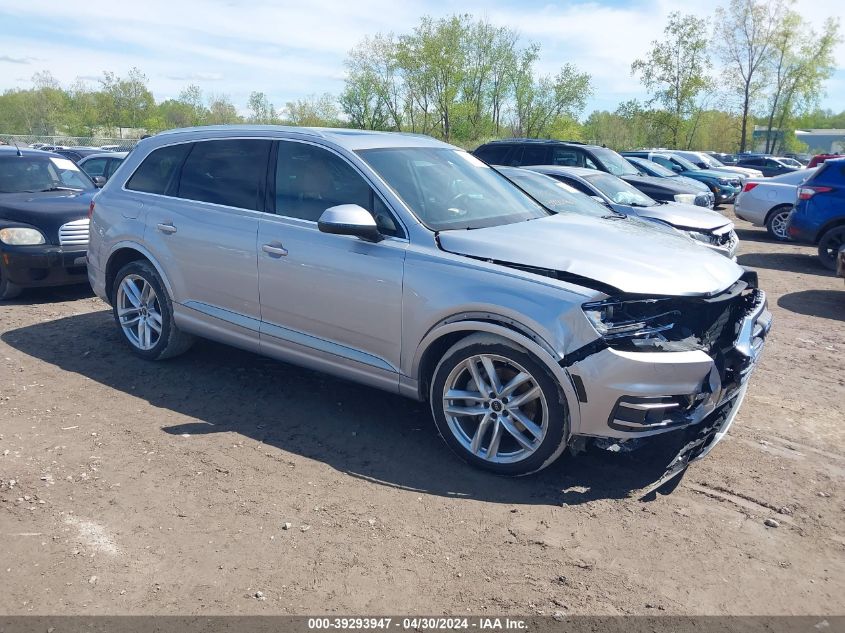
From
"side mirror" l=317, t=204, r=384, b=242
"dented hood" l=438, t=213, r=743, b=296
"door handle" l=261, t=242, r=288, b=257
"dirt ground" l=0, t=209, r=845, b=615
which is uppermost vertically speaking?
"side mirror" l=317, t=204, r=384, b=242

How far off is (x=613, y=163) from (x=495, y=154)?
2.23m

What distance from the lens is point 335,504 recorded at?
3656 millimetres

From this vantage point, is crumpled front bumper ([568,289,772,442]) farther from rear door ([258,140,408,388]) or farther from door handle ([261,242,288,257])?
door handle ([261,242,288,257])

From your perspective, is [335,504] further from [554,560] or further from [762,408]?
[762,408]

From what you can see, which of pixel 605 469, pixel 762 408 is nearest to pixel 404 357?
pixel 605 469

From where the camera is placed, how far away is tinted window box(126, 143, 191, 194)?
5590mm

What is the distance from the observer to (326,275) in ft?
14.5

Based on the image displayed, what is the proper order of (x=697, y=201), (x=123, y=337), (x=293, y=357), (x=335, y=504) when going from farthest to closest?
(x=697, y=201), (x=123, y=337), (x=293, y=357), (x=335, y=504)

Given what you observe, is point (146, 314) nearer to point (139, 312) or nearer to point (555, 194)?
point (139, 312)

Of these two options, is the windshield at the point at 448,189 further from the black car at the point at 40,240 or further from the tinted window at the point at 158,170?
the black car at the point at 40,240

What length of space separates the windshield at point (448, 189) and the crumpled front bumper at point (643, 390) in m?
1.37

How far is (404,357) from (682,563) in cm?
188

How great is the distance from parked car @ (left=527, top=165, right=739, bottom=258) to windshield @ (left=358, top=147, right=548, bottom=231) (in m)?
4.54

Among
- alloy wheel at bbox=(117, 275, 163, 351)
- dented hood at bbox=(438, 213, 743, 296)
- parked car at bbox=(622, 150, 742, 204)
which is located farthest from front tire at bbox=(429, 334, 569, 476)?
parked car at bbox=(622, 150, 742, 204)
